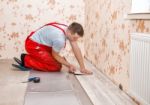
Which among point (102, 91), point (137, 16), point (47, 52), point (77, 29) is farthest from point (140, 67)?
point (47, 52)

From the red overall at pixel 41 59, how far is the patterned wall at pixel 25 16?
0.95 m

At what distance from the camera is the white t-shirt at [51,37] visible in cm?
321

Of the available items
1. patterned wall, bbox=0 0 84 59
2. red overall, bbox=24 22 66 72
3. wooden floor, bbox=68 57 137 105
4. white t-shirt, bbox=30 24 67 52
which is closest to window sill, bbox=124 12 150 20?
wooden floor, bbox=68 57 137 105

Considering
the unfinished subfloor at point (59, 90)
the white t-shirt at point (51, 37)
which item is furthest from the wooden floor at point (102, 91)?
the white t-shirt at point (51, 37)

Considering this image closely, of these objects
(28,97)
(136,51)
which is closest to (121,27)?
(136,51)

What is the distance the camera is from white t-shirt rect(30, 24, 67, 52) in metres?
3.21

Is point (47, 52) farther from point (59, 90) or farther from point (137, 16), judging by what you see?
point (137, 16)

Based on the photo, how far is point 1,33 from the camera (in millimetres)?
4305

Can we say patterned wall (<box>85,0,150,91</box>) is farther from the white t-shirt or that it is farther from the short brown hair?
the white t-shirt

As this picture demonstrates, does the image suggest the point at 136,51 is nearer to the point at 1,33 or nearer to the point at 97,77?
the point at 97,77

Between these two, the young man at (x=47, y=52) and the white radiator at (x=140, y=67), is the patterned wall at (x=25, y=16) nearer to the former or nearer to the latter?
the young man at (x=47, y=52)

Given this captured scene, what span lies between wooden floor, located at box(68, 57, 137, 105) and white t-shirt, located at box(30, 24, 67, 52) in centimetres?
43

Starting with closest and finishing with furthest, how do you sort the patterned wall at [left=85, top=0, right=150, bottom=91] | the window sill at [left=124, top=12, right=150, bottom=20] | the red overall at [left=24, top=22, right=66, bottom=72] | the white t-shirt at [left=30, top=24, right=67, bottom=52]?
the window sill at [left=124, top=12, right=150, bottom=20]
the patterned wall at [left=85, top=0, right=150, bottom=91]
the white t-shirt at [left=30, top=24, right=67, bottom=52]
the red overall at [left=24, top=22, right=66, bottom=72]

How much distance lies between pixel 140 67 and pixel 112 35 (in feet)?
3.23
